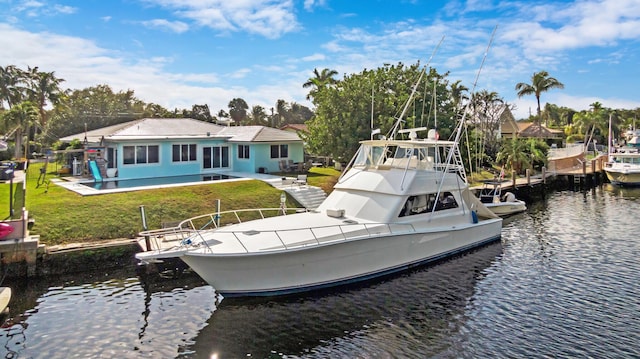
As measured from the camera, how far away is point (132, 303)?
506 inches

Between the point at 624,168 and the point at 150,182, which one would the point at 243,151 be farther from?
the point at 624,168

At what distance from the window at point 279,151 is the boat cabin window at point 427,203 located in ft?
A: 52.4

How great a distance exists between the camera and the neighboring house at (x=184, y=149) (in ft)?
86.5

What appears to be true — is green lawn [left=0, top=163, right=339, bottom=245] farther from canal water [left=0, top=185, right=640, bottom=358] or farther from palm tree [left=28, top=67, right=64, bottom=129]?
palm tree [left=28, top=67, right=64, bottom=129]

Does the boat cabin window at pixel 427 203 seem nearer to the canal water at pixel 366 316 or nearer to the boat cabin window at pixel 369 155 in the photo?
the canal water at pixel 366 316

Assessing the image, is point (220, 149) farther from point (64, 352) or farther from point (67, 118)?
point (67, 118)

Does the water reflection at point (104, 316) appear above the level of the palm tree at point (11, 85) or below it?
below

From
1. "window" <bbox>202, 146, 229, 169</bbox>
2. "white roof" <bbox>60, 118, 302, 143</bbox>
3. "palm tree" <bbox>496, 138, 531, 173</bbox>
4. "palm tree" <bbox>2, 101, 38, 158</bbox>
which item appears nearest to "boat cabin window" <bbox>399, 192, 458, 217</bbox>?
"white roof" <bbox>60, 118, 302, 143</bbox>

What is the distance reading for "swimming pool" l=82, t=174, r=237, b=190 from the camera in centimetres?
2273

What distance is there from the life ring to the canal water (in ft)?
Answer: 5.52

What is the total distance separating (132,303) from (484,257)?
12.5m

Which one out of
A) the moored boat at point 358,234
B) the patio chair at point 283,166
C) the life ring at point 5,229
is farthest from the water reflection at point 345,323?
the patio chair at point 283,166

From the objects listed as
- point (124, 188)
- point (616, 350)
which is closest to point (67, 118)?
point (124, 188)

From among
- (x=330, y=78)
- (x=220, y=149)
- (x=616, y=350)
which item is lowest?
(x=616, y=350)
